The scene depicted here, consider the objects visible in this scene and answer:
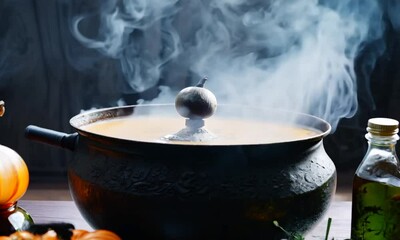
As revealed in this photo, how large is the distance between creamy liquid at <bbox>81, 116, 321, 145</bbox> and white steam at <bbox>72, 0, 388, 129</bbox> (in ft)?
4.20

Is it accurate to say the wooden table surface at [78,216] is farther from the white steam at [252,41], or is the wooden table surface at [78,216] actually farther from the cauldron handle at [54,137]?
the white steam at [252,41]

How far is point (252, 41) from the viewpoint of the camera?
2.79m

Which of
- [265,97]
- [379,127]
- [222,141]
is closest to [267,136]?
[222,141]

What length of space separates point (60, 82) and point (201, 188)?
7.23 ft

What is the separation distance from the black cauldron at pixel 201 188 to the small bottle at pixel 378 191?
10cm

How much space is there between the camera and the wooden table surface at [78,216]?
1257 millimetres

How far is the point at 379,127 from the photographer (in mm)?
1026

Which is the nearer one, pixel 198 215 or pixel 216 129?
pixel 198 215

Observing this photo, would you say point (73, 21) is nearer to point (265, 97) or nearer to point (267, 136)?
point (265, 97)

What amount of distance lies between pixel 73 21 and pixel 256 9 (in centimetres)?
96

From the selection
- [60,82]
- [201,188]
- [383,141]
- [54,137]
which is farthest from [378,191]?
[60,82]

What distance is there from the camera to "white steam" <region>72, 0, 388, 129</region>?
107 inches

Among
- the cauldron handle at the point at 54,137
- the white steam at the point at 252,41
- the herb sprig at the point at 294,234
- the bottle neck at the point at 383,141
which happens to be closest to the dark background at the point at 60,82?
the white steam at the point at 252,41

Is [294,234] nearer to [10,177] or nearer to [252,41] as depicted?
[10,177]
